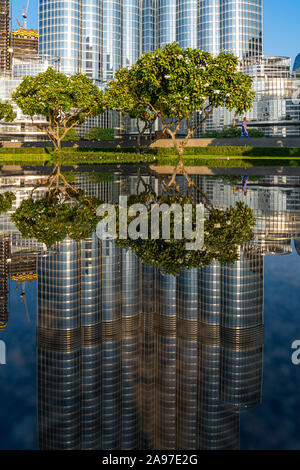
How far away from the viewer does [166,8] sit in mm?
134250

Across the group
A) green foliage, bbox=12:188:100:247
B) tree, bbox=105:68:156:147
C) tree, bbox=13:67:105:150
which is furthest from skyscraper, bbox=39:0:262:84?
green foliage, bbox=12:188:100:247

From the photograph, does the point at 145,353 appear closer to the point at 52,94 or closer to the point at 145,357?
the point at 145,357

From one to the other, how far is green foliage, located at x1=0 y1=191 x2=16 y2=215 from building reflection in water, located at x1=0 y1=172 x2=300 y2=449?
8752 mm

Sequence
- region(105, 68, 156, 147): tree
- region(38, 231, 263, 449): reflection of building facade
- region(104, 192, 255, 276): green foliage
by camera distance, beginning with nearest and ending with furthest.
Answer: region(38, 231, 263, 449): reflection of building facade < region(104, 192, 255, 276): green foliage < region(105, 68, 156, 147): tree

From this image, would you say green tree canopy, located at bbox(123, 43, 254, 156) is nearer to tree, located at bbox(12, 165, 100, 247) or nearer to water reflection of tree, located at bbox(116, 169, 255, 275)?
tree, located at bbox(12, 165, 100, 247)

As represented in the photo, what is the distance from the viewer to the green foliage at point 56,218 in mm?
12326

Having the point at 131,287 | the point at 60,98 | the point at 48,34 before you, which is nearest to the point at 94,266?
the point at 131,287

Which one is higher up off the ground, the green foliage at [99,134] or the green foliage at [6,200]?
the green foliage at [99,134]

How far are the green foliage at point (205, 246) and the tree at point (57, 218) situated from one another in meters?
1.36

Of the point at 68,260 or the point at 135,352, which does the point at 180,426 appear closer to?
the point at 135,352

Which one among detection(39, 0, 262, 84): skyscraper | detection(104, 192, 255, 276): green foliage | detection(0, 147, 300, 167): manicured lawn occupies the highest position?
detection(39, 0, 262, 84): skyscraper

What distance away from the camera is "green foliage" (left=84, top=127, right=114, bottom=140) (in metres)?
115

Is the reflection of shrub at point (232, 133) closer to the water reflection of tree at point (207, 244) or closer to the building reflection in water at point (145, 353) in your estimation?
the water reflection of tree at point (207, 244)

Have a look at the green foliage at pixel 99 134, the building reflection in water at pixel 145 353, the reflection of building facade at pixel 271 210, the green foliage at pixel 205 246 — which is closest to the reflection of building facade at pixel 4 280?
the building reflection in water at pixel 145 353
